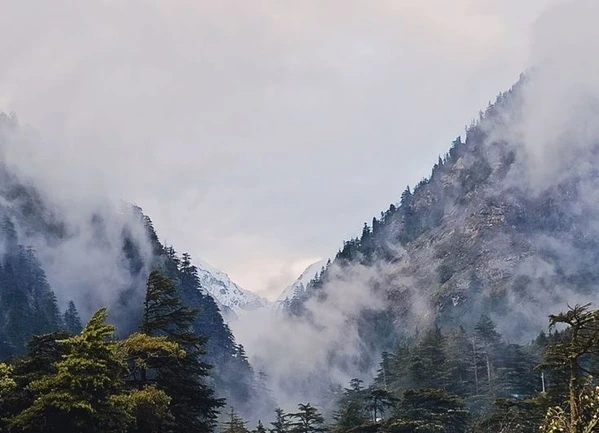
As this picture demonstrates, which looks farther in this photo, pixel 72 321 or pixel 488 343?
pixel 72 321

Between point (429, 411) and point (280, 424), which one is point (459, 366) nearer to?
point (280, 424)

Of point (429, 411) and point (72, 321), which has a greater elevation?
point (72, 321)

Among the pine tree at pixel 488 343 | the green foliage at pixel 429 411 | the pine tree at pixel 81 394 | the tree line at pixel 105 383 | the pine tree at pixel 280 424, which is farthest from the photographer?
the pine tree at pixel 488 343

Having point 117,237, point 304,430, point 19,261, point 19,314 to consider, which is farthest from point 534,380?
point 117,237

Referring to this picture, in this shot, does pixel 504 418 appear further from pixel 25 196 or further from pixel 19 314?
pixel 25 196

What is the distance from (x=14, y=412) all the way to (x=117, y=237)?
506 feet

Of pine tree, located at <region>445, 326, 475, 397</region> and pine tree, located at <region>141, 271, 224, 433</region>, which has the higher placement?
pine tree, located at <region>445, 326, 475, 397</region>

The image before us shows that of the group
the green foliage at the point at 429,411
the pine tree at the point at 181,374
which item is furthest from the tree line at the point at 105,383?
the green foliage at the point at 429,411

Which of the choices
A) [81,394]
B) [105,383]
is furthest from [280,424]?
[81,394]

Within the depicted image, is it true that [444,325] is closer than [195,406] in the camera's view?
No

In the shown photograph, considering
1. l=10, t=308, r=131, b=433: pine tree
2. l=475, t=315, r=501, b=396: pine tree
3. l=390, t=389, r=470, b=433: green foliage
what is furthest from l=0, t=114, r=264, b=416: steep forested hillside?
l=10, t=308, r=131, b=433: pine tree

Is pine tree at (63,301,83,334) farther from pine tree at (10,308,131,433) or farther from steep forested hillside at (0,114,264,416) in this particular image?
pine tree at (10,308,131,433)

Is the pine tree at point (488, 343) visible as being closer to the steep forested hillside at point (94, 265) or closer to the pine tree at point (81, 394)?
the steep forested hillside at point (94, 265)

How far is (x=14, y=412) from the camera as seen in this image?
24469 mm
